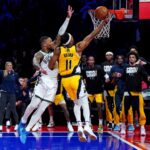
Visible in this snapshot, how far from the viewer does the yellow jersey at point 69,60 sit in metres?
10.7

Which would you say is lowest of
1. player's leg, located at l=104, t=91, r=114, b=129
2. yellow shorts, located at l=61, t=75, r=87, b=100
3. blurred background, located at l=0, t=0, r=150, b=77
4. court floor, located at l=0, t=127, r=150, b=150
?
court floor, located at l=0, t=127, r=150, b=150

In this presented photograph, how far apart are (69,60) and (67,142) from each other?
2.37 m

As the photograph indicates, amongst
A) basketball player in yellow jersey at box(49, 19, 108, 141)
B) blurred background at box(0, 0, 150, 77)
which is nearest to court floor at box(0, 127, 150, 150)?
basketball player in yellow jersey at box(49, 19, 108, 141)

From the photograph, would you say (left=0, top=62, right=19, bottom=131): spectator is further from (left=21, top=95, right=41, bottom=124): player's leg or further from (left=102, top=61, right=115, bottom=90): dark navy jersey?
(left=21, top=95, right=41, bottom=124): player's leg

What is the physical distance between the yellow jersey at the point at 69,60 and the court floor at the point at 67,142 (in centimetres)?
162

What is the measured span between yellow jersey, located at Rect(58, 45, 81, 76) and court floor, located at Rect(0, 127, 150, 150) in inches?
63.8

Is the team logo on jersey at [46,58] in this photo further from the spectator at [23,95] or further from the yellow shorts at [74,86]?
the spectator at [23,95]

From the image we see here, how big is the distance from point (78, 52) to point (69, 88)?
2.20ft

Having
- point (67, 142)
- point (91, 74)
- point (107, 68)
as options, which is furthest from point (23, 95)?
point (67, 142)

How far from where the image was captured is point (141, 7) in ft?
54.6

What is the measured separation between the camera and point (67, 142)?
1237 centimetres

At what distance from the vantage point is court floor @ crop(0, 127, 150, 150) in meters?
11.5

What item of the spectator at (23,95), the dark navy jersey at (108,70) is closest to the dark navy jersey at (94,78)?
the dark navy jersey at (108,70)

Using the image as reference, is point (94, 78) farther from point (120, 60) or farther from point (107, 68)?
point (120, 60)
